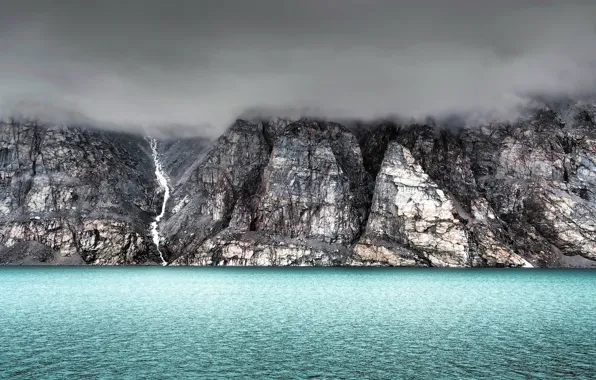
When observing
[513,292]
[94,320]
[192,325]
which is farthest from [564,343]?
[513,292]

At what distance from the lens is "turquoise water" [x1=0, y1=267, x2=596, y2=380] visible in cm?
4200

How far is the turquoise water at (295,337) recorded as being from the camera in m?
42.0

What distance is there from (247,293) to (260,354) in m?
58.8

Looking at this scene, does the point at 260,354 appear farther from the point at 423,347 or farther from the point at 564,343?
the point at 564,343

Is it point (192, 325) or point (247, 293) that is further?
point (247, 293)

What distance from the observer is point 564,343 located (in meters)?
52.7

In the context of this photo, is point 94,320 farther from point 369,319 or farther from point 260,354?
point 369,319

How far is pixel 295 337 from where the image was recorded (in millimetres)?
55469

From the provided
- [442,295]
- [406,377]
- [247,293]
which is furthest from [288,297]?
[406,377]

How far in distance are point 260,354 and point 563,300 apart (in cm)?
6622

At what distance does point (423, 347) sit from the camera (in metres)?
50.5

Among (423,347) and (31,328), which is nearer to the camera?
(423,347)

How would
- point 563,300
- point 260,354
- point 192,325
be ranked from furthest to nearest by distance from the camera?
point 563,300, point 192,325, point 260,354

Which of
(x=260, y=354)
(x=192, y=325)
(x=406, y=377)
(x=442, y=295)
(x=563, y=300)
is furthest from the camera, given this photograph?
(x=442, y=295)
